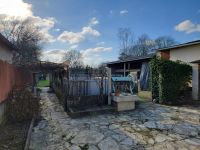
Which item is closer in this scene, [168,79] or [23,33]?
[168,79]

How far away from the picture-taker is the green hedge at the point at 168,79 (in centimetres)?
938

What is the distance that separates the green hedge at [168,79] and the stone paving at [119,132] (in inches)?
81.7

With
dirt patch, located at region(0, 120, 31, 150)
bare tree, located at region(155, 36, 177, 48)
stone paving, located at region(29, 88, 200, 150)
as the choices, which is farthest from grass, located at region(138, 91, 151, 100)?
bare tree, located at region(155, 36, 177, 48)

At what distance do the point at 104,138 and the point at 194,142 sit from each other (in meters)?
2.32

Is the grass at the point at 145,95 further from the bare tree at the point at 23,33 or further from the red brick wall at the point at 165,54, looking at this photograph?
the bare tree at the point at 23,33

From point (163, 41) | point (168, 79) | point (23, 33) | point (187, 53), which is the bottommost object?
point (168, 79)

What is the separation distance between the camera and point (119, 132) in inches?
208

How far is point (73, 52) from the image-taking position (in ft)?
149

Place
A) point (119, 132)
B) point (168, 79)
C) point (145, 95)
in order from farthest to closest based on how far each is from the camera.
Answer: point (145, 95) → point (168, 79) → point (119, 132)

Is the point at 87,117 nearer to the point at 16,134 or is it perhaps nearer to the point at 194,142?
the point at 16,134

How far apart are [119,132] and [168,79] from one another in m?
5.35

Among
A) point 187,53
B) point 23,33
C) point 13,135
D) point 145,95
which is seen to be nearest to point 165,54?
point 187,53

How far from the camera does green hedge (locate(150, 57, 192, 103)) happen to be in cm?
938

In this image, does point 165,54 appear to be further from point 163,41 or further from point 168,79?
point 163,41
